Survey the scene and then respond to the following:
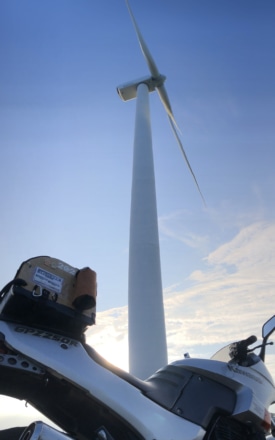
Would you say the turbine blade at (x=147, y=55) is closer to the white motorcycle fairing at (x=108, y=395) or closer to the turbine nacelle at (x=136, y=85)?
the turbine nacelle at (x=136, y=85)

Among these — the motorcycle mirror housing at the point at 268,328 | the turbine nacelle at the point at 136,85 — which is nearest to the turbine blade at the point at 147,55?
the turbine nacelle at the point at 136,85

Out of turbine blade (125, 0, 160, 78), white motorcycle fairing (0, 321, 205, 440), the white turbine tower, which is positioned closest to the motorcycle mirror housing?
white motorcycle fairing (0, 321, 205, 440)

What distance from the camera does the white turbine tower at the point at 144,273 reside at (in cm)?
1336

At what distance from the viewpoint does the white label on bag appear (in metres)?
3.37

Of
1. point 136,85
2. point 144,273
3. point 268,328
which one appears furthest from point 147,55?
point 268,328

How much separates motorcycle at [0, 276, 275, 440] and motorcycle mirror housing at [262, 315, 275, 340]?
2.98 ft

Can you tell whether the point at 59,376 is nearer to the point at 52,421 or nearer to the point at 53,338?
the point at 53,338

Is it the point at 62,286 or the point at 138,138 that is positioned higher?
the point at 138,138

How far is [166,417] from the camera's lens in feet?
10.8

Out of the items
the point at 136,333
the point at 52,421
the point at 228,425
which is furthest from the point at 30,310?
the point at 136,333

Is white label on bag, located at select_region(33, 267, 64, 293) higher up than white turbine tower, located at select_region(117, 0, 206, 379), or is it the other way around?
white turbine tower, located at select_region(117, 0, 206, 379)

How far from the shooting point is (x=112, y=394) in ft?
10.1

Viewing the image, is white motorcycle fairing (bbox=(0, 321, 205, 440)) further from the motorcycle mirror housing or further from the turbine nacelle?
the turbine nacelle

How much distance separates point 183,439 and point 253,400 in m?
0.91
